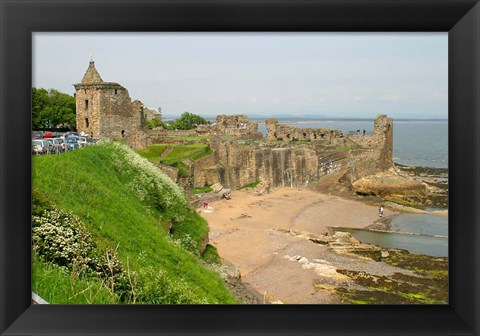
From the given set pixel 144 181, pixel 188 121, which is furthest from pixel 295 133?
pixel 144 181

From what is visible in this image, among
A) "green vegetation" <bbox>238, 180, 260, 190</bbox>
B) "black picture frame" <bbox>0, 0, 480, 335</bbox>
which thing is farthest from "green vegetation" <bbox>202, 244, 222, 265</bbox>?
"green vegetation" <bbox>238, 180, 260, 190</bbox>

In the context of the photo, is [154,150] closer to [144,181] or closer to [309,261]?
[309,261]

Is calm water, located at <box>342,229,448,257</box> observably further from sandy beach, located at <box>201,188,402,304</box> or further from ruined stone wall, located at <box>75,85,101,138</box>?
ruined stone wall, located at <box>75,85,101,138</box>

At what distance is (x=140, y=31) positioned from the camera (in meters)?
2.87

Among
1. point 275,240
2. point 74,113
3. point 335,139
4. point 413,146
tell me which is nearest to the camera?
point 275,240

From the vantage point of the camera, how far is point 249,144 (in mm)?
35688

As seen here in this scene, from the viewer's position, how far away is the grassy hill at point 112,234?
13.9 ft

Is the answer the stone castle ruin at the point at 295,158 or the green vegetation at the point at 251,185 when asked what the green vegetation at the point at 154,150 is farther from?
the green vegetation at the point at 251,185

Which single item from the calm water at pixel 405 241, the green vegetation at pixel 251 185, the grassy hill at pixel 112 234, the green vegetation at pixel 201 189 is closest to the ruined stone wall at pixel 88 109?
the green vegetation at pixel 201 189

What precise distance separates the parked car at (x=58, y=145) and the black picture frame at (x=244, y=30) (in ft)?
21.6

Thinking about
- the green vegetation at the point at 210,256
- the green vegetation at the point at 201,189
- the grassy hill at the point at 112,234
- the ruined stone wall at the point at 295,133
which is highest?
the ruined stone wall at the point at 295,133
